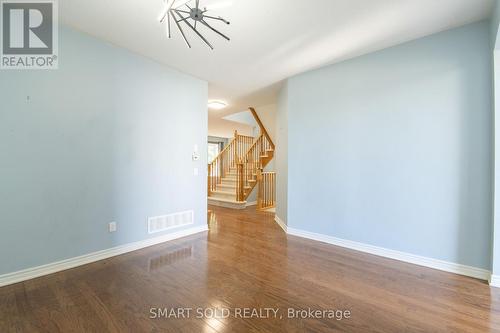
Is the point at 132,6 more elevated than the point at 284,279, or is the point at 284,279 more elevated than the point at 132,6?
the point at 132,6

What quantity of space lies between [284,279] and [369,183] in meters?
1.75

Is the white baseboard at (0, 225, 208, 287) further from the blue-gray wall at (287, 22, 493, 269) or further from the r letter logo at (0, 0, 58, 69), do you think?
the blue-gray wall at (287, 22, 493, 269)

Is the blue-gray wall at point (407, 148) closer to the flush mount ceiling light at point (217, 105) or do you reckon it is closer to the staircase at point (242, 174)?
the flush mount ceiling light at point (217, 105)

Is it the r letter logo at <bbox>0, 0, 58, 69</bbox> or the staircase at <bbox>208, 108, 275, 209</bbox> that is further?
the staircase at <bbox>208, 108, 275, 209</bbox>

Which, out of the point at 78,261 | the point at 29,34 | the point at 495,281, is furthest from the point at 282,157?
the point at 29,34

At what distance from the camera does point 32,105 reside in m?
2.19

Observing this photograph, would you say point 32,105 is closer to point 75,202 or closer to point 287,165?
point 75,202

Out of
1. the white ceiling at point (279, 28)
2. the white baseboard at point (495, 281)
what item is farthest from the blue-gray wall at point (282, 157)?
the white baseboard at point (495, 281)

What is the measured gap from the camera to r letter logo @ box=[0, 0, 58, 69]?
2080 mm

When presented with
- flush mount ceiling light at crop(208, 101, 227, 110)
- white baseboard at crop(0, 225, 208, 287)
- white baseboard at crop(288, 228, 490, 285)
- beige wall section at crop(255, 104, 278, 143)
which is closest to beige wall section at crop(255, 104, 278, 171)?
beige wall section at crop(255, 104, 278, 143)

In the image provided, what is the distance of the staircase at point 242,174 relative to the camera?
5902mm

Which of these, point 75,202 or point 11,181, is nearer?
point 11,181

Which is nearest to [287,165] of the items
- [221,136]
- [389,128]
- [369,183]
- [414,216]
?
[369,183]

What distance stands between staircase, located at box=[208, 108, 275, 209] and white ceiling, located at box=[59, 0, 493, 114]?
286cm
